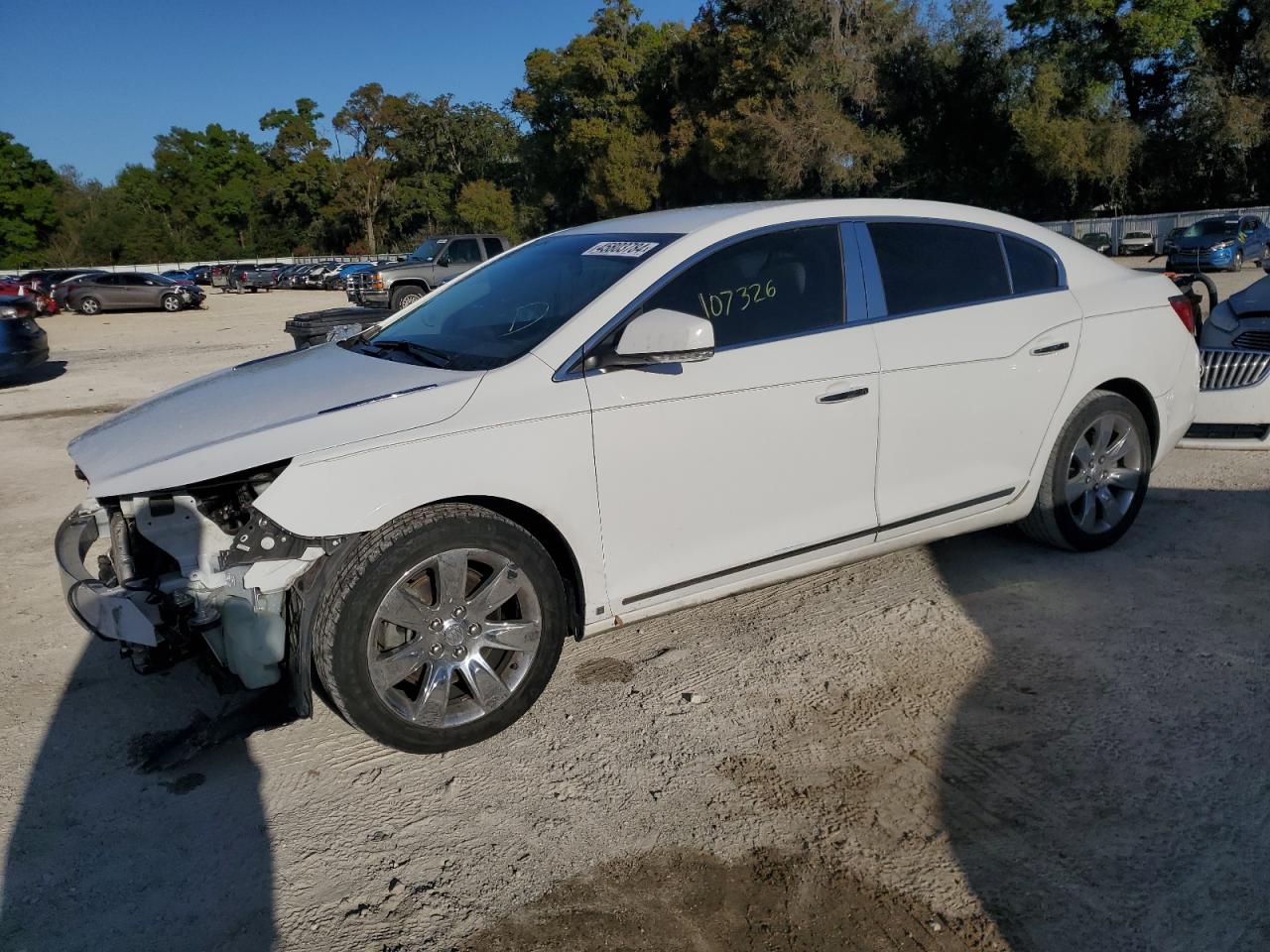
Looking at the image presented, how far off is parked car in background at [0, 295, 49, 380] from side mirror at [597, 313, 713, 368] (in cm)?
1267

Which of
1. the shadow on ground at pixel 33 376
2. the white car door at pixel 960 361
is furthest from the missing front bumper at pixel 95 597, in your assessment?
the shadow on ground at pixel 33 376

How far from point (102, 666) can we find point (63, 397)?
9553 millimetres

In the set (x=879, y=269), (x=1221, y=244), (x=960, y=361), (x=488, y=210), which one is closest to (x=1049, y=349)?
(x=960, y=361)

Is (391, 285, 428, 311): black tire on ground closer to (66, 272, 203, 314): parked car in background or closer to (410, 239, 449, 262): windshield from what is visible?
(410, 239, 449, 262): windshield

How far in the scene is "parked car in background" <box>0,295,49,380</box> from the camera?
13.0 metres

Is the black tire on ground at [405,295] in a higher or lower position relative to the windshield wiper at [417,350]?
higher

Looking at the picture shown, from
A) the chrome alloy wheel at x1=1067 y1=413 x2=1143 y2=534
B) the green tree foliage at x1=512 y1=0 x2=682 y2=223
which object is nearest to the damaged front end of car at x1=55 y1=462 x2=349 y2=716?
the chrome alloy wheel at x1=1067 y1=413 x2=1143 y2=534

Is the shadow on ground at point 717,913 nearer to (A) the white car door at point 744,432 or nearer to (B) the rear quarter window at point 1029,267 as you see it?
(A) the white car door at point 744,432

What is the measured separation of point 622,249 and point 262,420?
1.50 m

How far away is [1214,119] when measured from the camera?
1444 inches

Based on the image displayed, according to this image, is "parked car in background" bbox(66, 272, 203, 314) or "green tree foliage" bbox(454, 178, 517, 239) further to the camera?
"green tree foliage" bbox(454, 178, 517, 239)

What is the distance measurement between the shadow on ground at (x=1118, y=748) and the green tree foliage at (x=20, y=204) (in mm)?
74629

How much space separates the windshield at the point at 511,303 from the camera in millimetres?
3553

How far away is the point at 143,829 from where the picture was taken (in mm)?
2971
